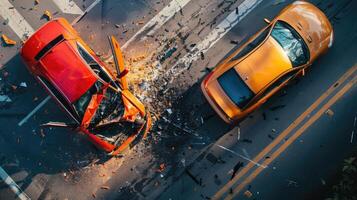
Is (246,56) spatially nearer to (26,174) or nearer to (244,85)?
(244,85)

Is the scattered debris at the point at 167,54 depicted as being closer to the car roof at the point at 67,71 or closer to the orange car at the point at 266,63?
the orange car at the point at 266,63

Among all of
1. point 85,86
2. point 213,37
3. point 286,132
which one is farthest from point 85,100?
point 286,132

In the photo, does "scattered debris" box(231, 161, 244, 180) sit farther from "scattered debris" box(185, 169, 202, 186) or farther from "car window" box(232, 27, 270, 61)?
"car window" box(232, 27, 270, 61)

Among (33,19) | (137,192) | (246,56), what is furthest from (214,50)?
(33,19)

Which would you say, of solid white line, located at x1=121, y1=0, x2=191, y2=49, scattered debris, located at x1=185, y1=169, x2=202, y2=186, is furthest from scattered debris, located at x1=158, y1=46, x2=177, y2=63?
scattered debris, located at x1=185, y1=169, x2=202, y2=186

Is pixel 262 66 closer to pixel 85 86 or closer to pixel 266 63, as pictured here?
pixel 266 63

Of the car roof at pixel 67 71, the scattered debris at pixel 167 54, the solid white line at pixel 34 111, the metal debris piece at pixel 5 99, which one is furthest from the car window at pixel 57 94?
the scattered debris at pixel 167 54
